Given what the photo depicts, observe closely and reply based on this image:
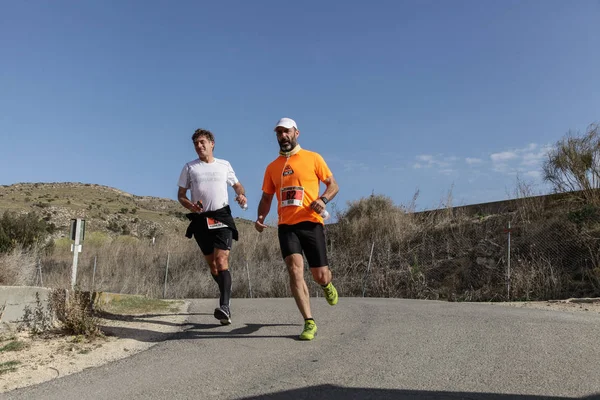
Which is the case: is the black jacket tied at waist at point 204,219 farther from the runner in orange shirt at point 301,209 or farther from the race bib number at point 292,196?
the race bib number at point 292,196

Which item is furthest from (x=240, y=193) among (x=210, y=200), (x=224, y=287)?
(x=224, y=287)

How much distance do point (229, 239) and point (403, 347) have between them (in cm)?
261

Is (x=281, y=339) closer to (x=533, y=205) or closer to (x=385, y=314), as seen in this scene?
(x=385, y=314)

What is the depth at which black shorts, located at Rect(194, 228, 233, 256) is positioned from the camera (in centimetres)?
595

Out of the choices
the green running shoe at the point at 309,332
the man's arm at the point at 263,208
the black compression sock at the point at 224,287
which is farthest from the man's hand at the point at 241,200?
the green running shoe at the point at 309,332

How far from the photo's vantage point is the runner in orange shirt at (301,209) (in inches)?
194

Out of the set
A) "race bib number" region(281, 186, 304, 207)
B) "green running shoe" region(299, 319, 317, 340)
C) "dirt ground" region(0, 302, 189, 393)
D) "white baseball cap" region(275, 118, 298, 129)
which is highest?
"white baseball cap" region(275, 118, 298, 129)

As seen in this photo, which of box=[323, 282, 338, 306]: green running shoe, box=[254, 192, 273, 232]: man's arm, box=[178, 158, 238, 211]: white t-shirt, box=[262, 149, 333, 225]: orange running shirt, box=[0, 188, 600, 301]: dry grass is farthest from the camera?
box=[0, 188, 600, 301]: dry grass

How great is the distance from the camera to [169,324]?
616 centimetres

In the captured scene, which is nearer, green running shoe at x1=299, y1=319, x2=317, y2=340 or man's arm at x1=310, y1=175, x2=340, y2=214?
green running shoe at x1=299, y1=319, x2=317, y2=340

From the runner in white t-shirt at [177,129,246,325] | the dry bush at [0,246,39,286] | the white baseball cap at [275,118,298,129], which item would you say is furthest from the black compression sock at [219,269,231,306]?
the dry bush at [0,246,39,286]

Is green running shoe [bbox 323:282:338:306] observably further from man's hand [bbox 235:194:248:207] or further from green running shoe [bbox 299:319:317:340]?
man's hand [bbox 235:194:248:207]

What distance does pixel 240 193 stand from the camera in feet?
21.0

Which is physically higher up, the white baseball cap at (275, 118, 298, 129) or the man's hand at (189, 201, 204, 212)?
the white baseball cap at (275, 118, 298, 129)
